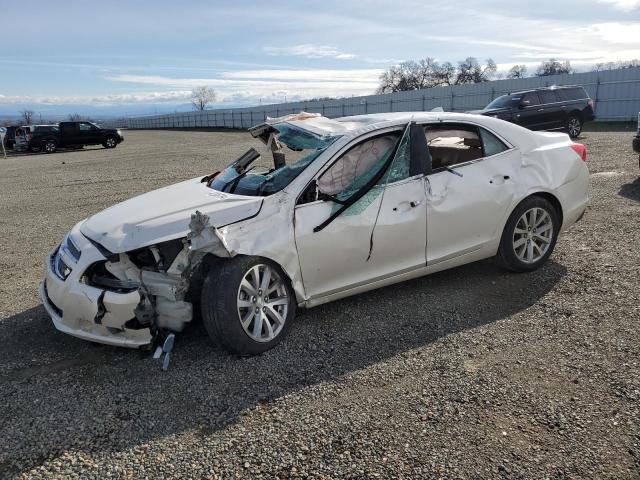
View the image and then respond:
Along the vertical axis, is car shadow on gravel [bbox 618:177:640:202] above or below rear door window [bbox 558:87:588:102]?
below

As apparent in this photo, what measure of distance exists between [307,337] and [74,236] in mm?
2024

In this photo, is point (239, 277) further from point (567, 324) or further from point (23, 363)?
point (567, 324)

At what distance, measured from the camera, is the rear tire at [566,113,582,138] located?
17.3 metres

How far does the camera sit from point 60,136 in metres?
28.8

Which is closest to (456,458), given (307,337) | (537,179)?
(307,337)

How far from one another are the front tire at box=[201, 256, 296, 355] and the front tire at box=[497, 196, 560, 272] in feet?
7.13

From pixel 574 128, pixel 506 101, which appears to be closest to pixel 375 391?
pixel 506 101

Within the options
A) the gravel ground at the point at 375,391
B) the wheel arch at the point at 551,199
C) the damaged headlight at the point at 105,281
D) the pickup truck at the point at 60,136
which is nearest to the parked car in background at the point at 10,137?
the pickup truck at the point at 60,136

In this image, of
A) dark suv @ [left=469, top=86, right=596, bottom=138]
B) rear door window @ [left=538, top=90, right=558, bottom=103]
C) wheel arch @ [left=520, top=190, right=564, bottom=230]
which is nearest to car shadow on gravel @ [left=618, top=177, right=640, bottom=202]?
wheel arch @ [left=520, top=190, right=564, bottom=230]

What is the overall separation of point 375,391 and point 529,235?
2501 mm

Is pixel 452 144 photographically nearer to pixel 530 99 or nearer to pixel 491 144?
pixel 491 144

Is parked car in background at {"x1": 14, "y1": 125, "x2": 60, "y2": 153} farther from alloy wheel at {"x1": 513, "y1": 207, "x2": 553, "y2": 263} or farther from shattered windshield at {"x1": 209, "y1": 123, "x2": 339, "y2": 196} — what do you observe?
alloy wheel at {"x1": 513, "y1": 207, "x2": 553, "y2": 263}

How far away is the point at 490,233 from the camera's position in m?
4.66

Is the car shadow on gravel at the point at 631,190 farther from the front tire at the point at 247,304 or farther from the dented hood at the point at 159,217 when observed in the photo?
the dented hood at the point at 159,217
